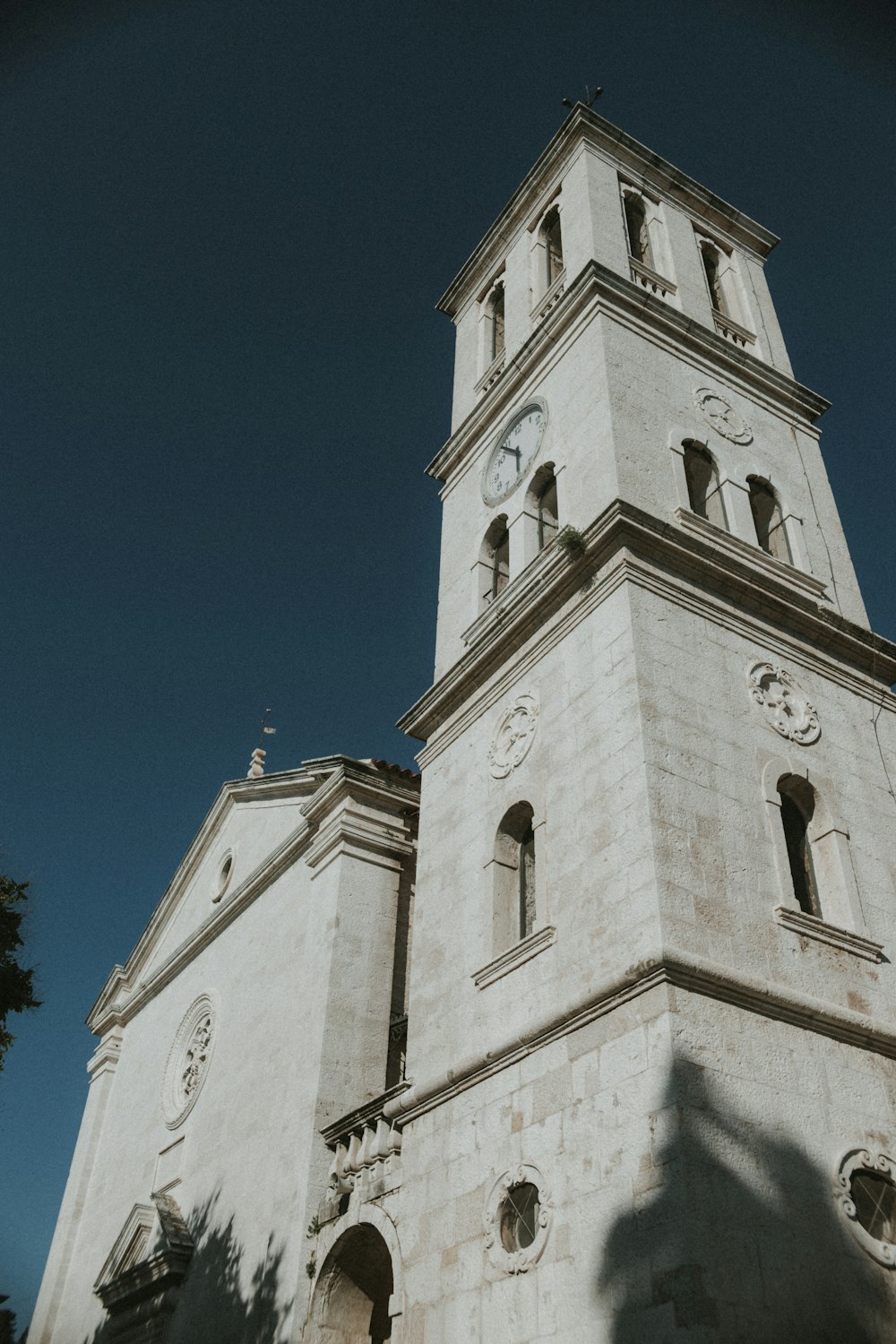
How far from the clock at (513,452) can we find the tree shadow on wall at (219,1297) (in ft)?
33.3

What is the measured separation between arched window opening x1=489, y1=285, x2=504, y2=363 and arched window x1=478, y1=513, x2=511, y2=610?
482cm

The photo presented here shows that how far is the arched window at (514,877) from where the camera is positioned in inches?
460

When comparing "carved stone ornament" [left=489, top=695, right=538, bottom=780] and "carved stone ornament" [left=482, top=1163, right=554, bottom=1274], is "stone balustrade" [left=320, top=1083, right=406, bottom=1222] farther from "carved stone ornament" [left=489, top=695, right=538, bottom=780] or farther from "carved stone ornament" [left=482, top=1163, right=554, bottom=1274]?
"carved stone ornament" [left=489, top=695, right=538, bottom=780]

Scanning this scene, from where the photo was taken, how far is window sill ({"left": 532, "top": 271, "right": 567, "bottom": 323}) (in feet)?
56.6

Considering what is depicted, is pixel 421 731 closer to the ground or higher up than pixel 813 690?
higher up

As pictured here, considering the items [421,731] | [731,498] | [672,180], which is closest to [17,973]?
[421,731]

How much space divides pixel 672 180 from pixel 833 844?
1315 cm

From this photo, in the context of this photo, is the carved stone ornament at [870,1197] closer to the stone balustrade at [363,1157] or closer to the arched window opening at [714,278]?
the stone balustrade at [363,1157]

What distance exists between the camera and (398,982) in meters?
15.2

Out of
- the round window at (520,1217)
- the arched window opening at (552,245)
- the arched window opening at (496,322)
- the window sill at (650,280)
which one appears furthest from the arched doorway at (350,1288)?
the arched window opening at (552,245)

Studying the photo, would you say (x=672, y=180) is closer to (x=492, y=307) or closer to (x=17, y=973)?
(x=492, y=307)

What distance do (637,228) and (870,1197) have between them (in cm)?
1534

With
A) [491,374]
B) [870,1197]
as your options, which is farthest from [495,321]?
[870,1197]

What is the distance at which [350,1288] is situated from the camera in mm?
12336
